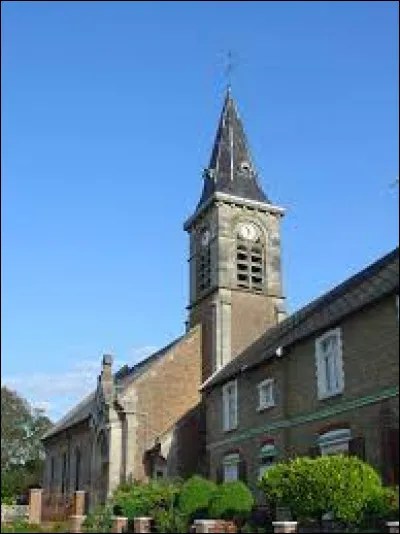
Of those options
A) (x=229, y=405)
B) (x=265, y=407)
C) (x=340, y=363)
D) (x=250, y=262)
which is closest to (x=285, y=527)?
(x=340, y=363)

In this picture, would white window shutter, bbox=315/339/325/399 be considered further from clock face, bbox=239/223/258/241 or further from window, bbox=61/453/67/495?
window, bbox=61/453/67/495

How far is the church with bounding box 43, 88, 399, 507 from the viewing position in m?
23.1

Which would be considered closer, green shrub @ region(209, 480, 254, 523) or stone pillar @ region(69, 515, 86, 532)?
stone pillar @ region(69, 515, 86, 532)

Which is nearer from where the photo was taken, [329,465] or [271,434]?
[329,465]

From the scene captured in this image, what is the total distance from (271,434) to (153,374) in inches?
437

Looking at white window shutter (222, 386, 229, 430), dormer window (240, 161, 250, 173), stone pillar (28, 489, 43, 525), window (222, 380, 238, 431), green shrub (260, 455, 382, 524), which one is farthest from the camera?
dormer window (240, 161, 250, 173)

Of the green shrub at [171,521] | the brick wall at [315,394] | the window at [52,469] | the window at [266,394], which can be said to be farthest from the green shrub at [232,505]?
the window at [52,469]

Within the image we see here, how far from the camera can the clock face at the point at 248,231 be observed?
4178 cm

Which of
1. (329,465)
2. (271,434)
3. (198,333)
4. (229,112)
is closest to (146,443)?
(198,333)

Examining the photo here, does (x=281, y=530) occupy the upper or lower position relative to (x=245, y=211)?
lower

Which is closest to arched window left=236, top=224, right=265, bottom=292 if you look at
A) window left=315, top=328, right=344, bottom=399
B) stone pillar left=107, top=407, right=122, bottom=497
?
stone pillar left=107, top=407, right=122, bottom=497

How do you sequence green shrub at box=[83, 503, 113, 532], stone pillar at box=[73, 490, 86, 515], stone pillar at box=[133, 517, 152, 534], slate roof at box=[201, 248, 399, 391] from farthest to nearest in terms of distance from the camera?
stone pillar at box=[73, 490, 86, 515]
slate roof at box=[201, 248, 399, 391]
green shrub at box=[83, 503, 113, 532]
stone pillar at box=[133, 517, 152, 534]

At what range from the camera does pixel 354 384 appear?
22953mm

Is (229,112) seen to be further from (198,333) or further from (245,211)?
(198,333)
